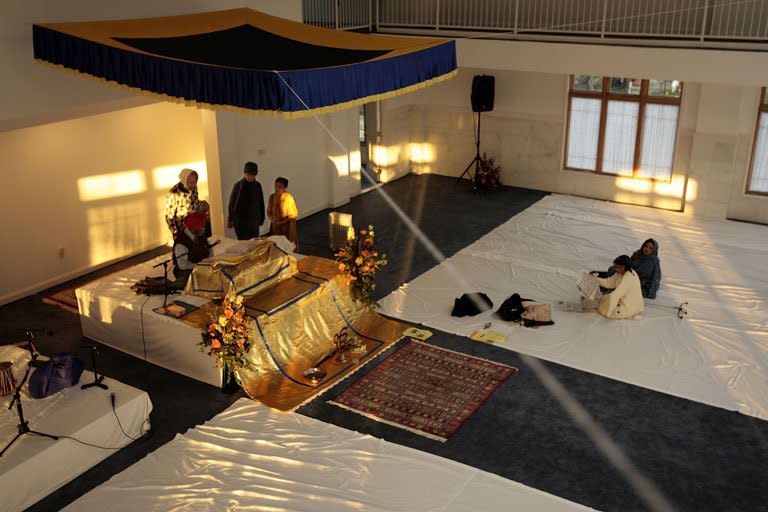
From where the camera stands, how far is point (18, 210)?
1065 cm

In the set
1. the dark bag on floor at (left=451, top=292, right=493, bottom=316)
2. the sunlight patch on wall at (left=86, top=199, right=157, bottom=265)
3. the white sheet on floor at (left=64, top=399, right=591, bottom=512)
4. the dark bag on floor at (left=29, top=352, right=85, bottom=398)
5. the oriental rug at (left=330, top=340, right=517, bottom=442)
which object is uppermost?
the sunlight patch on wall at (left=86, top=199, right=157, bottom=265)

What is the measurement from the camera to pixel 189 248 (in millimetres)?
9992

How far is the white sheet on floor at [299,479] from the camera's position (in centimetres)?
685

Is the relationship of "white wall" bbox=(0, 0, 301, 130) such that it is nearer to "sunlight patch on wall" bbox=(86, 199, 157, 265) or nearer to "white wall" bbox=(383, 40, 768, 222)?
"sunlight patch on wall" bbox=(86, 199, 157, 265)

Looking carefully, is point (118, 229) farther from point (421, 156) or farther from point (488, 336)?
point (421, 156)

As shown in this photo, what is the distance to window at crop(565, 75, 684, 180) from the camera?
47.8 ft

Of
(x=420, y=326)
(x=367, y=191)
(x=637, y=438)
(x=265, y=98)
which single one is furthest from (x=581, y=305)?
(x=367, y=191)

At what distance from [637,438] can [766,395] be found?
175cm

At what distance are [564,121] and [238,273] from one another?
8753mm

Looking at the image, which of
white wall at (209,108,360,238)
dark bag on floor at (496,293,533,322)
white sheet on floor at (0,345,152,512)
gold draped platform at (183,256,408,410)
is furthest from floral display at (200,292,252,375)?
white wall at (209,108,360,238)

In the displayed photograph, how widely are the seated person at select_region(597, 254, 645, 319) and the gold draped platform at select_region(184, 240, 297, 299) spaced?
414cm

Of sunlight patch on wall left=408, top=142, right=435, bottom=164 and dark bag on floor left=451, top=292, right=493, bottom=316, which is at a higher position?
sunlight patch on wall left=408, top=142, right=435, bottom=164

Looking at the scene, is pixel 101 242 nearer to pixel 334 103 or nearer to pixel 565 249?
pixel 334 103

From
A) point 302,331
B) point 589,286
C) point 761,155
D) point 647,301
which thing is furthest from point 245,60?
point 761,155
